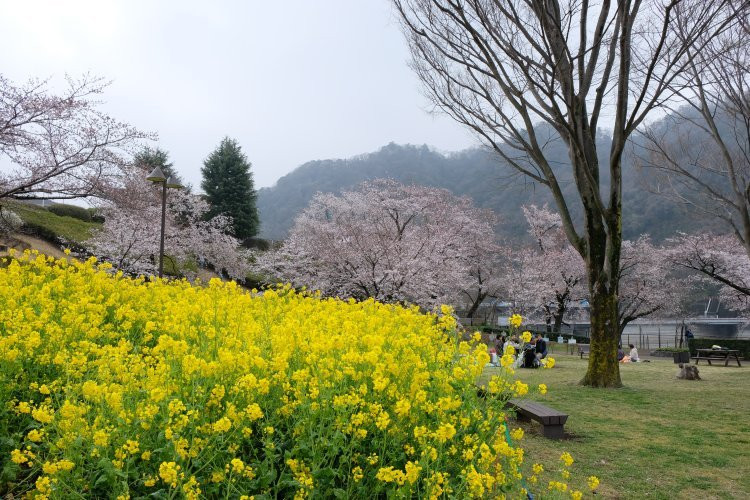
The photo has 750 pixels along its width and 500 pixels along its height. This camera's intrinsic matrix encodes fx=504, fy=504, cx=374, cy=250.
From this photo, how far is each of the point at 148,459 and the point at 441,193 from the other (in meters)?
32.6

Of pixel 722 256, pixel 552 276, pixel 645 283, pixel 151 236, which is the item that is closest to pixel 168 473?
pixel 151 236

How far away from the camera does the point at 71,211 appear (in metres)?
30.1

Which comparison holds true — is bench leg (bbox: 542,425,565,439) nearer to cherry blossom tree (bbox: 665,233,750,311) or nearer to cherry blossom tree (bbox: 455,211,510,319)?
cherry blossom tree (bbox: 665,233,750,311)

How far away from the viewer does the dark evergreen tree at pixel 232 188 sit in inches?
1375

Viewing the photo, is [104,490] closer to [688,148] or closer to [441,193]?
[688,148]

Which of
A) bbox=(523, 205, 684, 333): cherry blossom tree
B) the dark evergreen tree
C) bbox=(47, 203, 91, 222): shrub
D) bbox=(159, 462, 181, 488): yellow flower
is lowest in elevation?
bbox=(159, 462, 181, 488): yellow flower

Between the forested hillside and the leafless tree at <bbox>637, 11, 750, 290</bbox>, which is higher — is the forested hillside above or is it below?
above

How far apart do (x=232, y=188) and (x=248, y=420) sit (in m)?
34.5

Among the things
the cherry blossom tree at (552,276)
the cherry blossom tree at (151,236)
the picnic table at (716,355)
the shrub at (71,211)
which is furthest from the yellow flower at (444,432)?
the shrub at (71,211)

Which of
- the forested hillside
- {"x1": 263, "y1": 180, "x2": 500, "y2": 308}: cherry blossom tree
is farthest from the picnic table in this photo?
the forested hillside

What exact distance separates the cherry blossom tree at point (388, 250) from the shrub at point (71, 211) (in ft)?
40.0

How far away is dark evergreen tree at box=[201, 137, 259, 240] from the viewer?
3494 cm

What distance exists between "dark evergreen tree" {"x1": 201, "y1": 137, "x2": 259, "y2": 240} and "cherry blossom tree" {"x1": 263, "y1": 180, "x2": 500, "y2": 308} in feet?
13.4

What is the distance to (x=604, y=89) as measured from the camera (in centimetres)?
978
